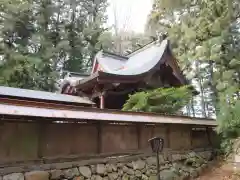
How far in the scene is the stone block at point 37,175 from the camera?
5068 millimetres

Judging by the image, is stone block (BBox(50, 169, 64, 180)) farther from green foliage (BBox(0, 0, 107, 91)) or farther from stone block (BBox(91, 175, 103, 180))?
green foliage (BBox(0, 0, 107, 91))

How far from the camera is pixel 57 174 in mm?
5480

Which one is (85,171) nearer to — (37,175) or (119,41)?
(37,175)

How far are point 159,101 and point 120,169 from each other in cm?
414

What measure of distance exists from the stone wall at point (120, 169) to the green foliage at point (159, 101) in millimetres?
1943

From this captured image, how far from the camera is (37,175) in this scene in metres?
5.17

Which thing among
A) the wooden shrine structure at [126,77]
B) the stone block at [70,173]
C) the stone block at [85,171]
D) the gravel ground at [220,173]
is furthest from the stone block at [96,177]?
the wooden shrine structure at [126,77]

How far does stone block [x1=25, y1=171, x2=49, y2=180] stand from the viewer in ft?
16.6

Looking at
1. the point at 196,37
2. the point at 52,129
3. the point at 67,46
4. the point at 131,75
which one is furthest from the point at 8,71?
the point at 52,129

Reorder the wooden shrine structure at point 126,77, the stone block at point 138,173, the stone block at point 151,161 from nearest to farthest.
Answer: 1. the stone block at point 138,173
2. the stone block at point 151,161
3. the wooden shrine structure at point 126,77

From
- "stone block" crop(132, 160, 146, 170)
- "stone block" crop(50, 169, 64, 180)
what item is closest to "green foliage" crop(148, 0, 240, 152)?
"stone block" crop(132, 160, 146, 170)

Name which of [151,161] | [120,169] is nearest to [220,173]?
[151,161]

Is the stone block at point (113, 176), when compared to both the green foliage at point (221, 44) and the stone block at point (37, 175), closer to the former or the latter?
the stone block at point (37, 175)

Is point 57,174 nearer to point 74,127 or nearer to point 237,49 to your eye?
point 74,127
